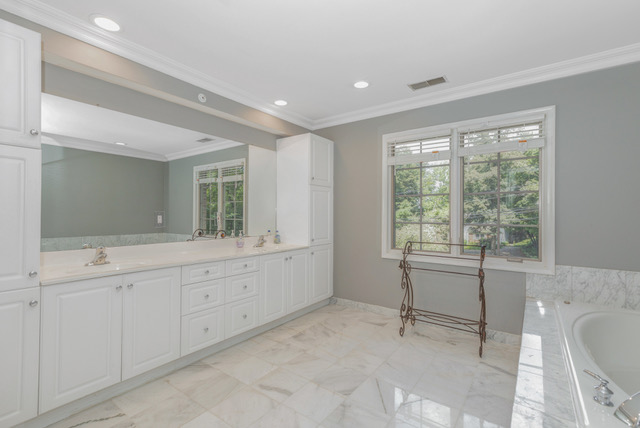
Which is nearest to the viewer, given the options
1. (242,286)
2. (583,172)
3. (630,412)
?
(630,412)

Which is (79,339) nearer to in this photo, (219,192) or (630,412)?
(219,192)

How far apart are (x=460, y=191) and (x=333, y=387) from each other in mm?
2318

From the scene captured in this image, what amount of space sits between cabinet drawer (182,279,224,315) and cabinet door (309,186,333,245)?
139 centimetres

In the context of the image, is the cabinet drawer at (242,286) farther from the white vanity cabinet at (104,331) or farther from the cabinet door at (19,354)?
the cabinet door at (19,354)

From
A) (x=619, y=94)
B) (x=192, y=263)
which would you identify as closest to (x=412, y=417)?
(x=192, y=263)

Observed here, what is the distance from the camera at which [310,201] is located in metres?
3.68

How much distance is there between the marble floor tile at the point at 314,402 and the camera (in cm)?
190

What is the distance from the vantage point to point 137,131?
2.56 meters

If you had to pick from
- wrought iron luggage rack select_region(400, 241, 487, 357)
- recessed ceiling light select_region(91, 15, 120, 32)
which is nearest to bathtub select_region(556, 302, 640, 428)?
wrought iron luggage rack select_region(400, 241, 487, 357)

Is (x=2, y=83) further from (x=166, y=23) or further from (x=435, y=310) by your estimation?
(x=435, y=310)

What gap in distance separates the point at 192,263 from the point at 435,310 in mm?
2571

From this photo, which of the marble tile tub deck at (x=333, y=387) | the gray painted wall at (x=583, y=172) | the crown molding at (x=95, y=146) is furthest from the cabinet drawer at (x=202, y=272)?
the gray painted wall at (x=583, y=172)

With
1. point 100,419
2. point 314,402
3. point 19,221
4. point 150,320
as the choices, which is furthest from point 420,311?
point 19,221

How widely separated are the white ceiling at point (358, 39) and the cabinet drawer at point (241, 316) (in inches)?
82.4
